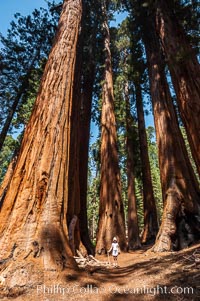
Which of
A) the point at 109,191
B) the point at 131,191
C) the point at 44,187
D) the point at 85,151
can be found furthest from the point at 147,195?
the point at 44,187

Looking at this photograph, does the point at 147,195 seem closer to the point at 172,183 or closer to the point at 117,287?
the point at 172,183

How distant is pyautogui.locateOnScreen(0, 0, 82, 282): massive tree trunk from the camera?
8.54 ft

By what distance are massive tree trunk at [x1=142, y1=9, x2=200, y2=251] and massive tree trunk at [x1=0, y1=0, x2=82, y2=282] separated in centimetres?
343

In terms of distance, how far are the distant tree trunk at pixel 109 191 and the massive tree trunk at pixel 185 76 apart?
4410 millimetres

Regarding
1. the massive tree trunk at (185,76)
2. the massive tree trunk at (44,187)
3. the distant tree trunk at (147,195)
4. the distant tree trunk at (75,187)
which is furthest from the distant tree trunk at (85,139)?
the massive tree trunk at (185,76)

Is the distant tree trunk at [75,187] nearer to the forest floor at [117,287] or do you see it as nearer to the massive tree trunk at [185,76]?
the forest floor at [117,287]

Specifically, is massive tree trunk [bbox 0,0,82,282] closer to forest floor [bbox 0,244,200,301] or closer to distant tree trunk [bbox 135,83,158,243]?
forest floor [bbox 0,244,200,301]

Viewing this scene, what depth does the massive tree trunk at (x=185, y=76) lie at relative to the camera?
4.47 metres

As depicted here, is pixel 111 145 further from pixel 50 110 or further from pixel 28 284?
pixel 28 284

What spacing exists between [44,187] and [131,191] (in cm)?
1006

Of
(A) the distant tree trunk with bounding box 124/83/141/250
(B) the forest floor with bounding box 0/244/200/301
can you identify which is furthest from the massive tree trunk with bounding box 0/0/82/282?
(A) the distant tree trunk with bounding box 124/83/141/250


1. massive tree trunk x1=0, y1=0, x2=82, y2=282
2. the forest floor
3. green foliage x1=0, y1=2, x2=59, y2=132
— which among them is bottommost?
the forest floor

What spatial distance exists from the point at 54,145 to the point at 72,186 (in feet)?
8.05

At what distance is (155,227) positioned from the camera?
11.8 metres
